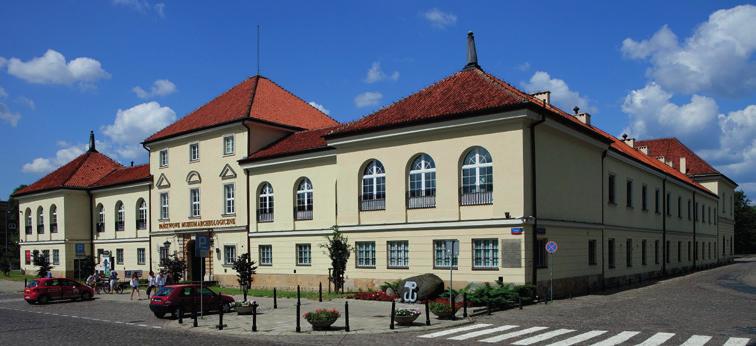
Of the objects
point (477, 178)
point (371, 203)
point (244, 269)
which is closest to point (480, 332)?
point (477, 178)

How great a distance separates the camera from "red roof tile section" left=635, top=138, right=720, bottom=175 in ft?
217

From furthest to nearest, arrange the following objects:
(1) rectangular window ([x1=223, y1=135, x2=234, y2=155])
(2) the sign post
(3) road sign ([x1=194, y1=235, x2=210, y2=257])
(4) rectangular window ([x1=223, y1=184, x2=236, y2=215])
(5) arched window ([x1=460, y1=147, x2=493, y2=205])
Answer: (1) rectangular window ([x1=223, y1=135, x2=234, y2=155]) → (4) rectangular window ([x1=223, y1=184, x2=236, y2=215]) → (5) arched window ([x1=460, y1=147, x2=493, y2=205]) → (2) the sign post → (3) road sign ([x1=194, y1=235, x2=210, y2=257])

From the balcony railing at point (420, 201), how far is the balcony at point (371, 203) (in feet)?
4.96

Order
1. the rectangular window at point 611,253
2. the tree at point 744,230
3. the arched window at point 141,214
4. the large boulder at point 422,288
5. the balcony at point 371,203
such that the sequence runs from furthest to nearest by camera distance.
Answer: the tree at point 744,230 → the arched window at point 141,214 → the rectangular window at point 611,253 → the balcony at point 371,203 → the large boulder at point 422,288

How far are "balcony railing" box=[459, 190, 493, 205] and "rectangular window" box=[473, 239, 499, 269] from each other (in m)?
1.61

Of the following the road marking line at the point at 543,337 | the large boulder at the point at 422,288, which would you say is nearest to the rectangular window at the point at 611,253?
the large boulder at the point at 422,288

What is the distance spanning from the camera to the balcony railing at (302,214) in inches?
1412

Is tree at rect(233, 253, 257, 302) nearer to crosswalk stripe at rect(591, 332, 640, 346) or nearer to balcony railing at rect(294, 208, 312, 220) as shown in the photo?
balcony railing at rect(294, 208, 312, 220)

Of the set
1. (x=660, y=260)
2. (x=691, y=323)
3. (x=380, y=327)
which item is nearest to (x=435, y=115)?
(x=380, y=327)

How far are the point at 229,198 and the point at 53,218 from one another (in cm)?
2272

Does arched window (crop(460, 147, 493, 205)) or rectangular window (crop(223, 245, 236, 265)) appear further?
rectangular window (crop(223, 245, 236, 265))

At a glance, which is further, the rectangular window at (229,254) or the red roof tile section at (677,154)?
the red roof tile section at (677,154)

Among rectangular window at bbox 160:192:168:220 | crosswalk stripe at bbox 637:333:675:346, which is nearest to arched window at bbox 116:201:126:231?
rectangular window at bbox 160:192:168:220

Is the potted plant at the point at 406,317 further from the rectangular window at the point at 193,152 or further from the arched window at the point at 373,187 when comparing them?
the rectangular window at the point at 193,152
